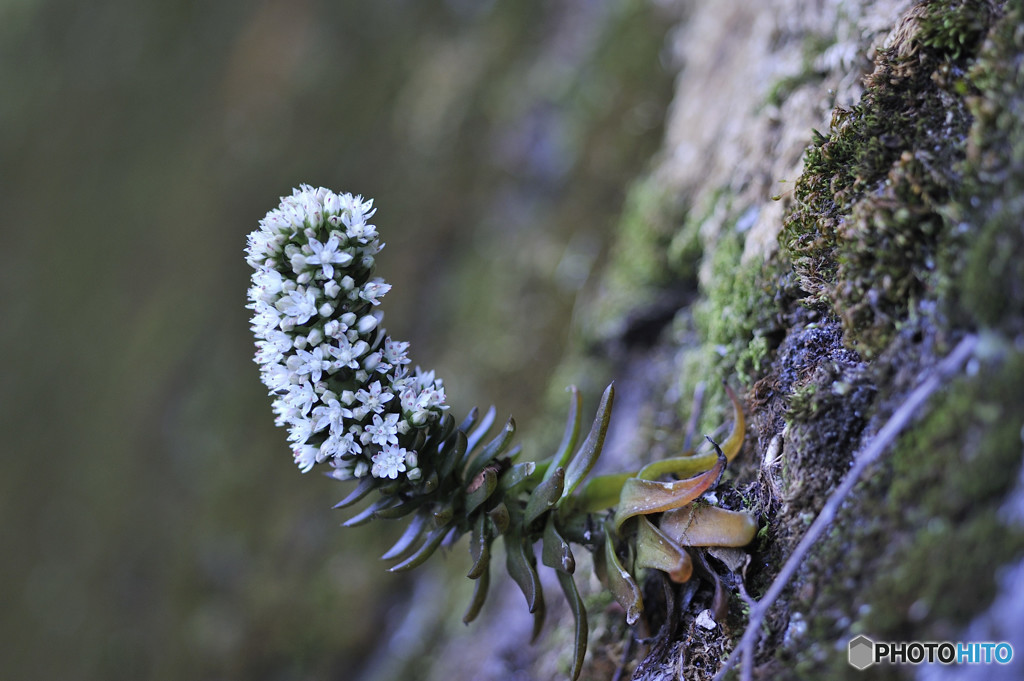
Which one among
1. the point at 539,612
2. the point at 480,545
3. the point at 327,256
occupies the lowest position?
the point at 539,612

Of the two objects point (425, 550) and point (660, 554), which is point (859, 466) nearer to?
point (660, 554)

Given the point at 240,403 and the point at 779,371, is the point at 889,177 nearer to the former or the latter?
the point at 779,371

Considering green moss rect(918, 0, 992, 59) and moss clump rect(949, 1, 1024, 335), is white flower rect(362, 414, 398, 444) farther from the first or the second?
green moss rect(918, 0, 992, 59)

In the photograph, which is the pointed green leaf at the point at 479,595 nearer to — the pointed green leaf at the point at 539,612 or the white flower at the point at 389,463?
the pointed green leaf at the point at 539,612

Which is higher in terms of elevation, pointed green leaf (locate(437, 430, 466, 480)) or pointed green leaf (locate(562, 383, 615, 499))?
pointed green leaf (locate(437, 430, 466, 480))

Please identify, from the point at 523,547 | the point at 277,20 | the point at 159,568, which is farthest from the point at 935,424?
the point at 277,20

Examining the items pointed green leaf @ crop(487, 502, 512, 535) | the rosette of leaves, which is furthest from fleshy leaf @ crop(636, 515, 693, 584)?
pointed green leaf @ crop(487, 502, 512, 535)

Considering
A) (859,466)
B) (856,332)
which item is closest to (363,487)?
(859,466)
